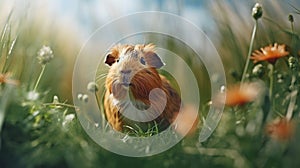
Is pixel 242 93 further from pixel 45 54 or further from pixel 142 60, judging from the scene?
pixel 45 54

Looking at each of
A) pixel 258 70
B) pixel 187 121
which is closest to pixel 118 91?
pixel 187 121

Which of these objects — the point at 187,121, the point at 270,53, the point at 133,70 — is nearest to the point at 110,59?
the point at 133,70

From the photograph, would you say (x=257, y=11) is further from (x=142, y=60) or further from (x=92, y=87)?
(x=92, y=87)

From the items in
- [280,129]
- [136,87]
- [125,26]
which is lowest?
[280,129]

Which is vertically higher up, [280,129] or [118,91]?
[118,91]

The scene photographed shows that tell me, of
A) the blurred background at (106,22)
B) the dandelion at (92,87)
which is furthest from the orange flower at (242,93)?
the dandelion at (92,87)

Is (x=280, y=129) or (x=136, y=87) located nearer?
(x=280, y=129)

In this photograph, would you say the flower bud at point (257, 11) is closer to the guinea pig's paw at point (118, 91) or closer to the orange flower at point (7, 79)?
the guinea pig's paw at point (118, 91)

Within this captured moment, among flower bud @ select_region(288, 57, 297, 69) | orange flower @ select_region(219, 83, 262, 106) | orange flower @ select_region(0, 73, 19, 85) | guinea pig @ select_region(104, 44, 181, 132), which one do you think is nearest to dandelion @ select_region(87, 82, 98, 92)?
guinea pig @ select_region(104, 44, 181, 132)
